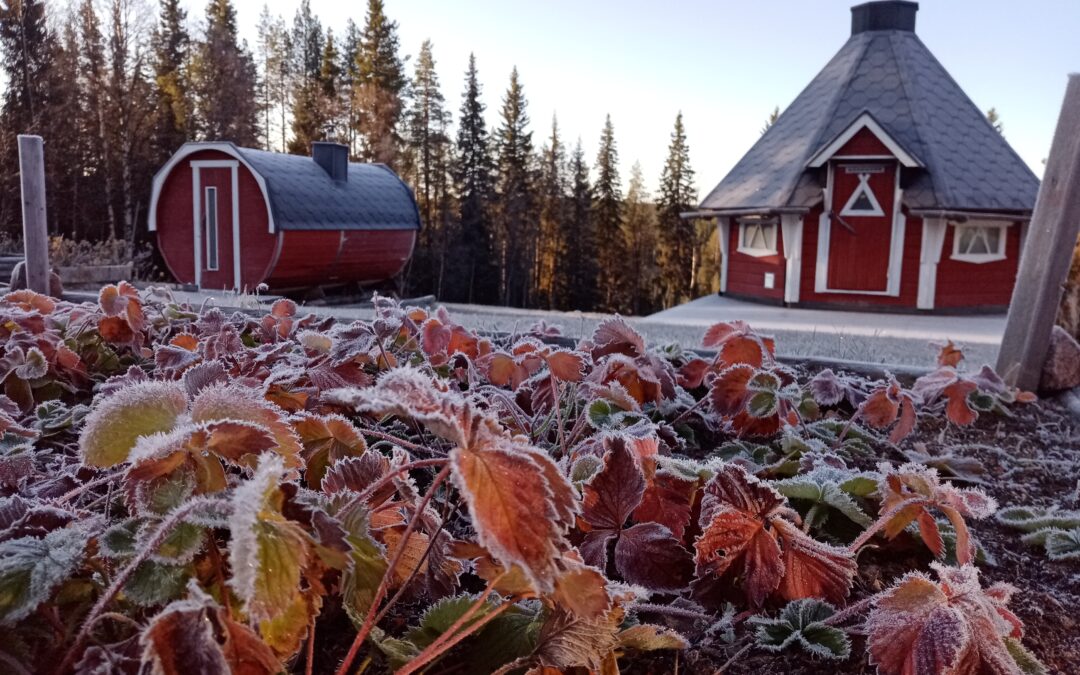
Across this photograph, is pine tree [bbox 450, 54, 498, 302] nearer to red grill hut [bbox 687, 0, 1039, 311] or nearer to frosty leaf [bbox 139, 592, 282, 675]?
red grill hut [bbox 687, 0, 1039, 311]

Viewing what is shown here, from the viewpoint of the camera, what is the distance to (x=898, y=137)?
42.9 ft

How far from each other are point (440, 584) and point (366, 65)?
1536 inches

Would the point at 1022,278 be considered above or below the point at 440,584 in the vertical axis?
above

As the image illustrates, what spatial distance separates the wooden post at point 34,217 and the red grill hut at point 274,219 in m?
10.2

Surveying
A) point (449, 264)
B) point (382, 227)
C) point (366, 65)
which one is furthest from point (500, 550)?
point (366, 65)

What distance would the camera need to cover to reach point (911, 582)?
2.60ft

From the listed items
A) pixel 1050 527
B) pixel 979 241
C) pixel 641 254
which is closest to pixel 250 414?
pixel 1050 527

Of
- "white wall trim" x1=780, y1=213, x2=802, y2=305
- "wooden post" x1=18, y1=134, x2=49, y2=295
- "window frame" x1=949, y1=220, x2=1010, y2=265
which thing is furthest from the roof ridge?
"wooden post" x1=18, y1=134, x2=49, y2=295

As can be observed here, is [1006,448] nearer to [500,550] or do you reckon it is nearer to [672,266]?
[500,550]

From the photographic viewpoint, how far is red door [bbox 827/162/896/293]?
516 inches

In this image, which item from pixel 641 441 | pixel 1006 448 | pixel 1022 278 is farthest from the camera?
pixel 1022 278

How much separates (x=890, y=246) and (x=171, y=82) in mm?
29297

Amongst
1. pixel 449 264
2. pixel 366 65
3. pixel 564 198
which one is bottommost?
pixel 449 264

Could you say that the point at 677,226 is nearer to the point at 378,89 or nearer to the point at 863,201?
the point at 378,89
